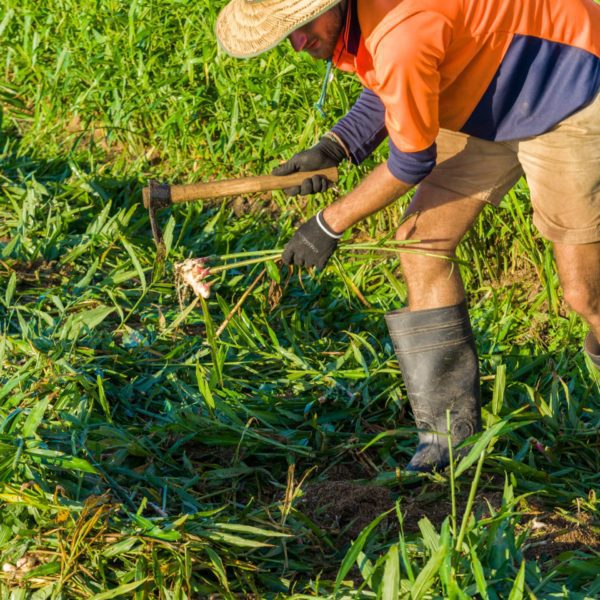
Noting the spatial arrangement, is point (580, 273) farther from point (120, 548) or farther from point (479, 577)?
point (120, 548)

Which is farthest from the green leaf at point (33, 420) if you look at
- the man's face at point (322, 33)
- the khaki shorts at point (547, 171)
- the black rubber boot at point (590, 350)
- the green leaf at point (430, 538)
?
the black rubber boot at point (590, 350)

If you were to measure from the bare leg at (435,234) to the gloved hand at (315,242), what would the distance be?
0.87ft

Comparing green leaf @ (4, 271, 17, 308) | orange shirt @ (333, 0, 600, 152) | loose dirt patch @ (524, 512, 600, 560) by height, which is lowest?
loose dirt patch @ (524, 512, 600, 560)

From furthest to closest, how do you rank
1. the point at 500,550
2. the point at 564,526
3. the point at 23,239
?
the point at 23,239 < the point at 564,526 < the point at 500,550

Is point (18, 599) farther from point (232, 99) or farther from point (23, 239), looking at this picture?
point (232, 99)

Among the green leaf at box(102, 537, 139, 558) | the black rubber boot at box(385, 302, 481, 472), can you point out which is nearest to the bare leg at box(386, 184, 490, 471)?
the black rubber boot at box(385, 302, 481, 472)

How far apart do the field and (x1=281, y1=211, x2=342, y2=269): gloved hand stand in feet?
0.52

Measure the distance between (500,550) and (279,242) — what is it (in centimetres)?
223

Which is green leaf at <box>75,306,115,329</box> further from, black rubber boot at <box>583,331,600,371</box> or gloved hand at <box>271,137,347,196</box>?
black rubber boot at <box>583,331,600,371</box>

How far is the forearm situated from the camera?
273cm

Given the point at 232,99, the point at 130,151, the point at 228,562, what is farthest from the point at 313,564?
the point at 130,151

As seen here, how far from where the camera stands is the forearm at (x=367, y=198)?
8.95ft

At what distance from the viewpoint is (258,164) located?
456 centimetres

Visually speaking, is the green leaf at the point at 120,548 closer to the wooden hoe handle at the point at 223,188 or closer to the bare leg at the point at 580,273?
the wooden hoe handle at the point at 223,188
